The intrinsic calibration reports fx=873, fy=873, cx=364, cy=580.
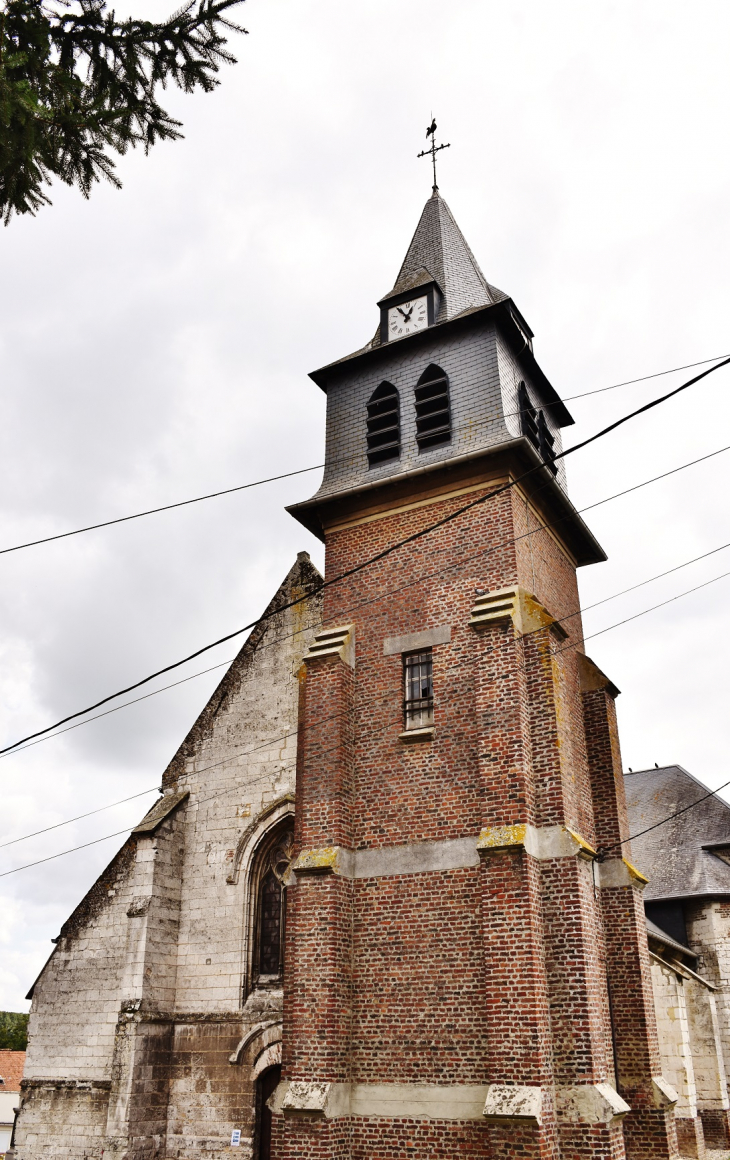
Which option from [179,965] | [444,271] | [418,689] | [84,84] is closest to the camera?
[84,84]

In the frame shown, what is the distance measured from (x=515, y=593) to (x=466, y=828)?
3330 mm

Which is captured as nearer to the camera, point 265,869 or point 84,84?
point 84,84

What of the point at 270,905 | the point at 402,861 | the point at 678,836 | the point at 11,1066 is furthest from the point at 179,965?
the point at 11,1066

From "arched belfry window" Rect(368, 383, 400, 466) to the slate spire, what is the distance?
1738 millimetres

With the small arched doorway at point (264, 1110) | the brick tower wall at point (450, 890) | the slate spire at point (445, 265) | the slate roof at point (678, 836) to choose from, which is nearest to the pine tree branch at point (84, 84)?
the brick tower wall at point (450, 890)

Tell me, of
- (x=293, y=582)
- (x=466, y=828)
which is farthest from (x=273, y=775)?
(x=466, y=828)

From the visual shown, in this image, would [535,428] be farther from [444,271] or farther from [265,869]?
[265,869]

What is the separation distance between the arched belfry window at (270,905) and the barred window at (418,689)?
3.66 m

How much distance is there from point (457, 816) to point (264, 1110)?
6152 mm

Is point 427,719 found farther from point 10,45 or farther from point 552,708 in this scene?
point 10,45

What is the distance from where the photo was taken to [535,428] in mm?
15844

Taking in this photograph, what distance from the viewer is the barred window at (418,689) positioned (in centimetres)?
1298

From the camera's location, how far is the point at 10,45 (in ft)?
17.2

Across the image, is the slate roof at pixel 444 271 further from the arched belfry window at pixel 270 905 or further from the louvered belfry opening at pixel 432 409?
the arched belfry window at pixel 270 905
